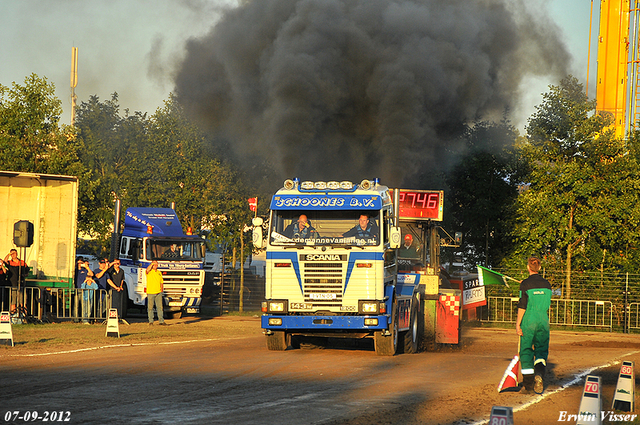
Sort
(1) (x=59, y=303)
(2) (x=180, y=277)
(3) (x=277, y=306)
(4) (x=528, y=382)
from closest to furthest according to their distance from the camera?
1. (4) (x=528, y=382)
2. (3) (x=277, y=306)
3. (1) (x=59, y=303)
4. (2) (x=180, y=277)

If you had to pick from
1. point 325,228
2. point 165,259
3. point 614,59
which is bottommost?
point 165,259

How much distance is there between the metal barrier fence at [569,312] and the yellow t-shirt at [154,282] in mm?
11490

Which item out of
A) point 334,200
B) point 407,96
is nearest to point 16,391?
point 334,200

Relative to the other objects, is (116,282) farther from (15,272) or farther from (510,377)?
(510,377)

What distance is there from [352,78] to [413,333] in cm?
787

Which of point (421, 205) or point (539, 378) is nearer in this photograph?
point (539, 378)

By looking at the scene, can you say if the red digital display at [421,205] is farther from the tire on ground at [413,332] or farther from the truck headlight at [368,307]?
the truck headlight at [368,307]

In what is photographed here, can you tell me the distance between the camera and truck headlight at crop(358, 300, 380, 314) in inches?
507

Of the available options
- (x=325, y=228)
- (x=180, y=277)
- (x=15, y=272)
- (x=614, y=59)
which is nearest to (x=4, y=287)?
(x=15, y=272)

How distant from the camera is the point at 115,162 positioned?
1235 inches

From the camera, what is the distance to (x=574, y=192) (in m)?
25.0

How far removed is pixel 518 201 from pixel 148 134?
15555 millimetres

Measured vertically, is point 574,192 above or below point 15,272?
above

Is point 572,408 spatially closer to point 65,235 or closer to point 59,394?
point 59,394
